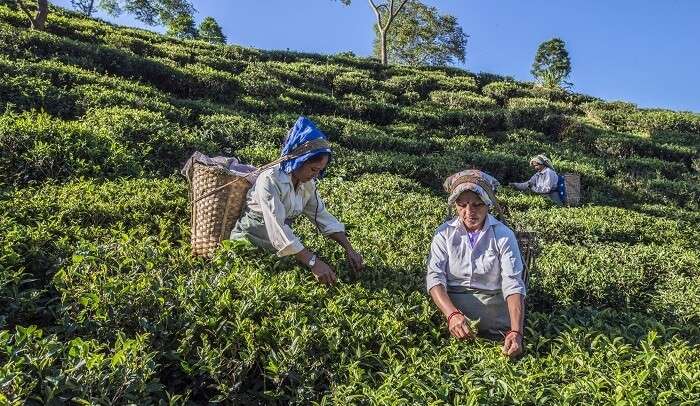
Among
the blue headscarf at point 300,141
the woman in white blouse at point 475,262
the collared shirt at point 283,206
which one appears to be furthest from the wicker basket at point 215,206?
the woman in white blouse at point 475,262

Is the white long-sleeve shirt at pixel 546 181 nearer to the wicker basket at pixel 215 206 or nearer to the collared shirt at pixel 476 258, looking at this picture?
the collared shirt at pixel 476 258

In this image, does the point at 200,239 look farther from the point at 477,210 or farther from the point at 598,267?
the point at 598,267

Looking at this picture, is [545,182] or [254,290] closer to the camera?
[254,290]

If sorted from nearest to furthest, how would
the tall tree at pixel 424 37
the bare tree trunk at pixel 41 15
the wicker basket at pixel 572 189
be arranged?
the wicker basket at pixel 572 189 → the bare tree trunk at pixel 41 15 → the tall tree at pixel 424 37

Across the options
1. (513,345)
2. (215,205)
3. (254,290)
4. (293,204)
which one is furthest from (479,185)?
(215,205)

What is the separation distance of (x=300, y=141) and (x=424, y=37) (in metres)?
41.6

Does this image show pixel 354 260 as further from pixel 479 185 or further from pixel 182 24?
pixel 182 24

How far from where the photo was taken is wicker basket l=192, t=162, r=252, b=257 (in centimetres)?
361

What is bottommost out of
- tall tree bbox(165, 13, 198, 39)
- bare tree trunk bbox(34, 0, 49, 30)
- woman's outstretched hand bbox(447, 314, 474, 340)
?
woman's outstretched hand bbox(447, 314, 474, 340)

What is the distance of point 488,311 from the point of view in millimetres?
3146

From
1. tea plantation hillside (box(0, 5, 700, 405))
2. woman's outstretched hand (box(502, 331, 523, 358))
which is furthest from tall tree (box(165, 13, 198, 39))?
woman's outstretched hand (box(502, 331, 523, 358))

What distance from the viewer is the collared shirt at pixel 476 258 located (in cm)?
309

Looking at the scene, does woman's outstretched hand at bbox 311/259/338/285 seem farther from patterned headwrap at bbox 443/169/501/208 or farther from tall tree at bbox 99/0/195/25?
tall tree at bbox 99/0/195/25

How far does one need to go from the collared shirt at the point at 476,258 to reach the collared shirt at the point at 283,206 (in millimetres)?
831
